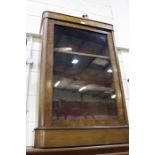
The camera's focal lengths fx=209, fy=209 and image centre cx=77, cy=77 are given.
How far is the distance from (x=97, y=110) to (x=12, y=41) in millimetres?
781

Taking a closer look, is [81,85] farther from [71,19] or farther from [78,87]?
[71,19]

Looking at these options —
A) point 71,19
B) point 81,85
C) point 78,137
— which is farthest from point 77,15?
point 78,137

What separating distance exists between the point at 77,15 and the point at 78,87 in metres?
0.70

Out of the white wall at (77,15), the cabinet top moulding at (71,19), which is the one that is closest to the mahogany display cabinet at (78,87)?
the cabinet top moulding at (71,19)

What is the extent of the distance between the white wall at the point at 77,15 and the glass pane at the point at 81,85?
0.21m

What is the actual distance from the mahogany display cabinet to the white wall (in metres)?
0.21

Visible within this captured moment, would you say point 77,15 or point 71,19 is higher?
point 77,15

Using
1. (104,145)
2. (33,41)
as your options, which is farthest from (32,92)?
(104,145)

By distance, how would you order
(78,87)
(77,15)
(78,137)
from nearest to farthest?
(78,137)
(78,87)
(77,15)

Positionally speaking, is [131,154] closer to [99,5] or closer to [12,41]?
[12,41]

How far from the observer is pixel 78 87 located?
3.97 ft

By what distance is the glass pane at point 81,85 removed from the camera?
1117 mm

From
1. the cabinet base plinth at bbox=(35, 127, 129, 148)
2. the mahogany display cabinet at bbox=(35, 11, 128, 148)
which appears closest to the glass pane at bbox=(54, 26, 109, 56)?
the mahogany display cabinet at bbox=(35, 11, 128, 148)

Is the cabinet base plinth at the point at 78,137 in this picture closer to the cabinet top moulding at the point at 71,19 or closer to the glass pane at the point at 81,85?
the glass pane at the point at 81,85
